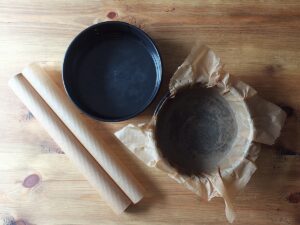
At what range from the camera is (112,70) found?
0.84m

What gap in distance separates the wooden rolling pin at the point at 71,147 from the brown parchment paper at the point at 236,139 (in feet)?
0.28

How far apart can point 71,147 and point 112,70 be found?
0.59 ft

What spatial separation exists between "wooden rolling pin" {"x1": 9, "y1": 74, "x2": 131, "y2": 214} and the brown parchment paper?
0.09 m

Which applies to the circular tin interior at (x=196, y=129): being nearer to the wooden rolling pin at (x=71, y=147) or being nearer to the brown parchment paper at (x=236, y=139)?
the brown parchment paper at (x=236, y=139)

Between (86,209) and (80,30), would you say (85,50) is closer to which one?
(80,30)

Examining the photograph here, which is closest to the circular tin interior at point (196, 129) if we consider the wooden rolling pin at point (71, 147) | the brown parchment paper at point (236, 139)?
the brown parchment paper at point (236, 139)

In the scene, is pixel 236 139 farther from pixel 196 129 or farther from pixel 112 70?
pixel 112 70

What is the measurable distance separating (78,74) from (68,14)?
0.43 ft

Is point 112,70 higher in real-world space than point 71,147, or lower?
higher

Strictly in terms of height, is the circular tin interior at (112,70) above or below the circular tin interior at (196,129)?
above

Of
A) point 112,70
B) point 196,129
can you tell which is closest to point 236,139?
point 196,129

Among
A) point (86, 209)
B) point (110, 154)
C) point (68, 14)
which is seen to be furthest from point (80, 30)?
point (86, 209)

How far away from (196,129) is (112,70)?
21cm

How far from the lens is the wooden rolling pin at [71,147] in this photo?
809 mm
